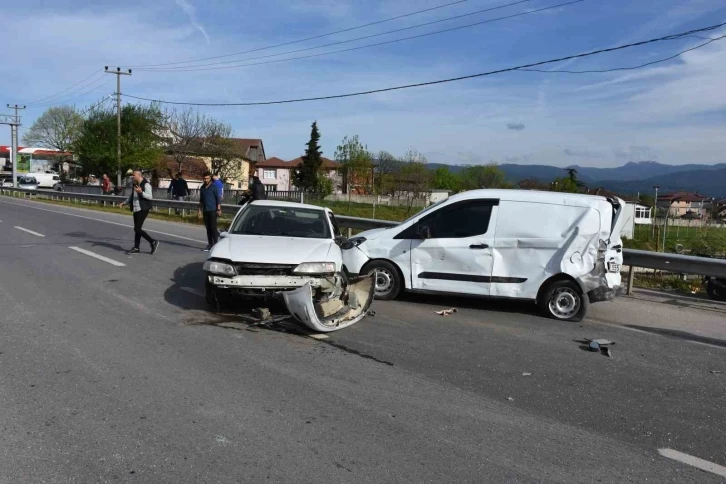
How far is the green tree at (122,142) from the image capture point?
151 feet

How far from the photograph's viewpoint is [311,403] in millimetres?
4473

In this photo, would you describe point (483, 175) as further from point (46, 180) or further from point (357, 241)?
point (357, 241)

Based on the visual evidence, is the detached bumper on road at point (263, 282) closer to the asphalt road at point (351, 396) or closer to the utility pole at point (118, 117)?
the asphalt road at point (351, 396)

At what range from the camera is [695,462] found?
12.4 ft

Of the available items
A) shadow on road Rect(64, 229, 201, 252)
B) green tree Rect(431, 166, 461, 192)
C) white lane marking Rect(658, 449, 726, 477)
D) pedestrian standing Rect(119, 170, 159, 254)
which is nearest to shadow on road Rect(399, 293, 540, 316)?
white lane marking Rect(658, 449, 726, 477)

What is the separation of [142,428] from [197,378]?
1029 millimetres

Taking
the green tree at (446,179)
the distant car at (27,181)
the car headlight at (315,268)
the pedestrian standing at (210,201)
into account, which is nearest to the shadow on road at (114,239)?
the pedestrian standing at (210,201)

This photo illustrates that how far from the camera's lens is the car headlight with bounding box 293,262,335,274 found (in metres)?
6.80

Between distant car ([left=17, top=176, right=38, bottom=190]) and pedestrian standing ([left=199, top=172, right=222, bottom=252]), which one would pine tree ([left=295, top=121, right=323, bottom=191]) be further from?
pedestrian standing ([left=199, top=172, right=222, bottom=252])

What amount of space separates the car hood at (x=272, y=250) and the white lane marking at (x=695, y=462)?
422 cm

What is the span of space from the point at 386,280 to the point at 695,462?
528 cm

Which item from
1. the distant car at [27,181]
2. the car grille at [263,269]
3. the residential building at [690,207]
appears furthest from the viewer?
the distant car at [27,181]

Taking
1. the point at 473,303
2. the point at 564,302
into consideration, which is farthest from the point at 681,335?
the point at 473,303

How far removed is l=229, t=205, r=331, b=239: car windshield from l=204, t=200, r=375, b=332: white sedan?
Result: 2.8 inches
